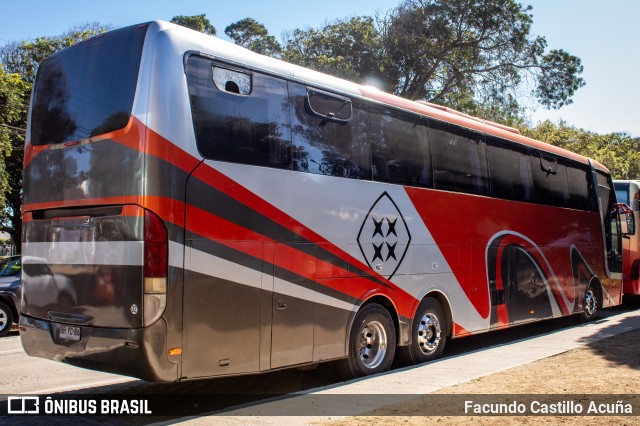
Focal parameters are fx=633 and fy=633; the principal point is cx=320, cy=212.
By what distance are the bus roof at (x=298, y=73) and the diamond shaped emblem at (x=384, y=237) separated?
1480 mm

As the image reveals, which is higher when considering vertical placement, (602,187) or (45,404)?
(602,187)

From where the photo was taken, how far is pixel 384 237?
8531 mm

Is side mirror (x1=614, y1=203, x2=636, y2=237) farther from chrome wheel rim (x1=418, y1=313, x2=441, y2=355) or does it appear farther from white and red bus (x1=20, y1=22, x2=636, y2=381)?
chrome wheel rim (x1=418, y1=313, x2=441, y2=355)

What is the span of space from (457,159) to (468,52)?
21.4 metres

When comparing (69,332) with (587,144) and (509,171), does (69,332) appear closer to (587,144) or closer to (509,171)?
(509,171)

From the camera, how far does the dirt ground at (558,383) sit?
5.57 m

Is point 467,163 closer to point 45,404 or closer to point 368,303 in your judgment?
point 368,303

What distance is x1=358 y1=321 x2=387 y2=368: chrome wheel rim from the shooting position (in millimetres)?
8250

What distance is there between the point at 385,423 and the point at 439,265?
14.7 feet

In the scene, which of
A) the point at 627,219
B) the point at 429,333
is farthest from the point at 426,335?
the point at 627,219

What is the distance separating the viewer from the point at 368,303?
829cm

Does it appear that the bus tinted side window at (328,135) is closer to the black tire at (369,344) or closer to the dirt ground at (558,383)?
the black tire at (369,344)

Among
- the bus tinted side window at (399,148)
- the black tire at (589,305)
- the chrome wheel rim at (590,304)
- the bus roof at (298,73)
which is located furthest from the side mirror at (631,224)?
the bus tinted side window at (399,148)

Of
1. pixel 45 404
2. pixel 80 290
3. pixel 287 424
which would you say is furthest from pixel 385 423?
pixel 45 404
